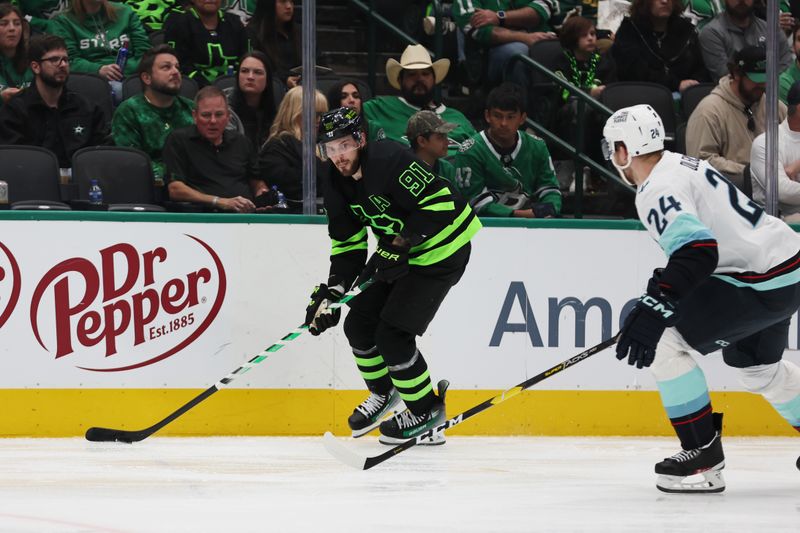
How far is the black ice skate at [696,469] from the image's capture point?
406 cm

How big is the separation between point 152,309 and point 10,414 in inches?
27.1

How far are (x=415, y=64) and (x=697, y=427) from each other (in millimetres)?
2783

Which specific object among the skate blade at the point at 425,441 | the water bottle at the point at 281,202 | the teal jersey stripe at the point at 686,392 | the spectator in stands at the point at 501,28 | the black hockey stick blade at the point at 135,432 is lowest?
the skate blade at the point at 425,441

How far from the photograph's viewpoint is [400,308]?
4809 mm

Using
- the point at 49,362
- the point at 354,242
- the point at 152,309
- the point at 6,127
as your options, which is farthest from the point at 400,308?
the point at 6,127

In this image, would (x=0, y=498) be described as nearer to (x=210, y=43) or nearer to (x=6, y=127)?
(x=6, y=127)

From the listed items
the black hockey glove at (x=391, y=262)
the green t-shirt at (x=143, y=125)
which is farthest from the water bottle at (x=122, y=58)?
the black hockey glove at (x=391, y=262)

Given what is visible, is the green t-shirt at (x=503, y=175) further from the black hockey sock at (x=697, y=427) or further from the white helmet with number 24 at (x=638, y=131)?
the black hockey sock at (x=697, y=427)

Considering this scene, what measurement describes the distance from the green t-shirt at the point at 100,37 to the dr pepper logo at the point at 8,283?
153 centimetres

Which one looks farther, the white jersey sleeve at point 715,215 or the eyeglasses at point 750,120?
the eyeglasses at point 750,120

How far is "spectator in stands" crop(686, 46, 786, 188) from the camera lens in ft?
19.6

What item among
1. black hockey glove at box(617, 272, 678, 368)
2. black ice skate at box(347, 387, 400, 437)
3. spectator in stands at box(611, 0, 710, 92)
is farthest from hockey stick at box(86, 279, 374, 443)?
spectator in stands at box(611, 0, 710, 92)

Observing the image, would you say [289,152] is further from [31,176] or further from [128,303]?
[31,176]

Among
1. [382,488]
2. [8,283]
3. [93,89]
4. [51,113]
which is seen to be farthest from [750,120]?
[8,283]
